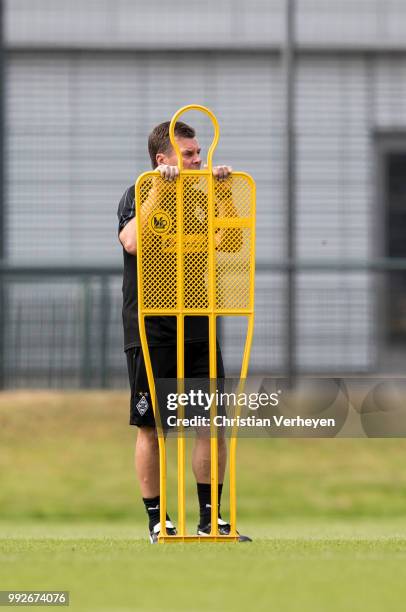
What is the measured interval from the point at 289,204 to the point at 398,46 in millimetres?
3574

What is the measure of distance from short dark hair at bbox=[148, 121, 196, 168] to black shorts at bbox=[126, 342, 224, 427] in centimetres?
76

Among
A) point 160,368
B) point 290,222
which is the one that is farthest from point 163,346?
point 290,222

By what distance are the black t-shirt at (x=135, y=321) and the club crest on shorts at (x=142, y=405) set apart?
8.4 inches

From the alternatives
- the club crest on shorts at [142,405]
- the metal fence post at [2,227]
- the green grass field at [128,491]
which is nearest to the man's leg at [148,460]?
the club crest on shorts at [142,405]

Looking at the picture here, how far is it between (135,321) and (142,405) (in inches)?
12.8

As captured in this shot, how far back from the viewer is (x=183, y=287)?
6.05 metres

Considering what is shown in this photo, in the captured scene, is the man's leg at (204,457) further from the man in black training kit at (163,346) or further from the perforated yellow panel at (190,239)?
the perforated yellow panel at (190,239)

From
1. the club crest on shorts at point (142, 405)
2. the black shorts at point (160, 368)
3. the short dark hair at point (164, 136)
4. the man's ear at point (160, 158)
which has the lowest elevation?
the club crest on shorts at point (142, 405)

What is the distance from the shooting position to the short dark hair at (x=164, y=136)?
6297 mm

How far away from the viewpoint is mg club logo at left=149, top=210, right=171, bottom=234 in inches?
238

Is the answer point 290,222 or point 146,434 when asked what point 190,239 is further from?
point 290,222

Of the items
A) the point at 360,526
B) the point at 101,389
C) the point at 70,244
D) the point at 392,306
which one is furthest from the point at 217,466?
the point at 70,244

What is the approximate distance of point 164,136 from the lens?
21.0 feet
